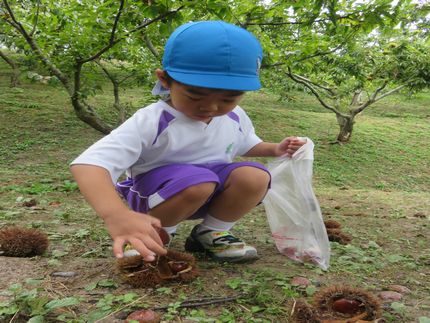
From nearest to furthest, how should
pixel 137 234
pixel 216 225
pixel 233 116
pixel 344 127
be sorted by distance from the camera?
pixel 137 234, pixel 216 225, pixel 233 116, pixel 344 127

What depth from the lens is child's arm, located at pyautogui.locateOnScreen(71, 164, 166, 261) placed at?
142 cm

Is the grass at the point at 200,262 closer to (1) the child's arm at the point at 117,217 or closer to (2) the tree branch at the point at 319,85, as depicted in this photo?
(1) the child's arm at the point at 117,217

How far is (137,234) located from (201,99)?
2.54 feet

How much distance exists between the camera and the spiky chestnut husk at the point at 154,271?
1803 mm

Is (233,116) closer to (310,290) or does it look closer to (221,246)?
(221,246)

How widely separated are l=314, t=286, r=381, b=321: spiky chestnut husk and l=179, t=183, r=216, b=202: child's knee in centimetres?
74

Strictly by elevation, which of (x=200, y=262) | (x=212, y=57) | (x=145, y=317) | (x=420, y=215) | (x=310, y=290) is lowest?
(x=420, y=215)

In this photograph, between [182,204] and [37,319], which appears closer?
[37,319]

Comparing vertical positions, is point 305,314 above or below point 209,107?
below

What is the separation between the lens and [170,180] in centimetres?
210

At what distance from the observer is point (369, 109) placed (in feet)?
52.3

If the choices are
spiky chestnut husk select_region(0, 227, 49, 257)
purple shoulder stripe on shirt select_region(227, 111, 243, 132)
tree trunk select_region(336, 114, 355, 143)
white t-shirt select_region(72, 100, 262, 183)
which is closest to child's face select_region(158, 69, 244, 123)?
white t-shirt select_region(72, 100, 262, 183)

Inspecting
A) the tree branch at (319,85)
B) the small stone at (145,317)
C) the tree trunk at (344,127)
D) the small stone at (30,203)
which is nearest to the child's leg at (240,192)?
the small stone at (145,317)

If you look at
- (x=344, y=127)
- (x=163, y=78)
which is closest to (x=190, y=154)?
(x=163, y=78)
